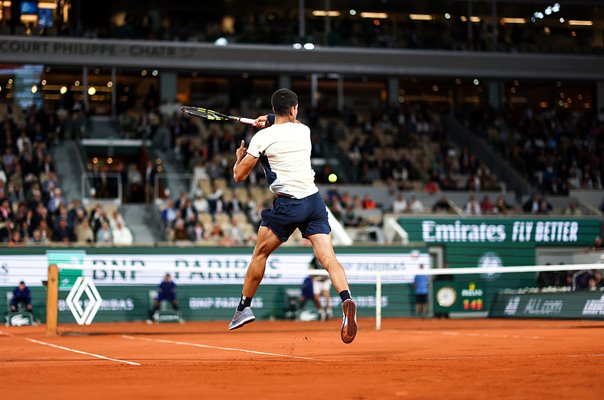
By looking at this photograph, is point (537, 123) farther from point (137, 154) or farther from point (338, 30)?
point (137, 154)

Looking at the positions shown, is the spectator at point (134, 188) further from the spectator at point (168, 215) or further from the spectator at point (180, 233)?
the spectator at point (180, 233)

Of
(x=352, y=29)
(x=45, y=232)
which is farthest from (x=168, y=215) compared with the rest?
(x=352, y=29)

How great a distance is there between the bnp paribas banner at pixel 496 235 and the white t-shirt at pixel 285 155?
19638mm

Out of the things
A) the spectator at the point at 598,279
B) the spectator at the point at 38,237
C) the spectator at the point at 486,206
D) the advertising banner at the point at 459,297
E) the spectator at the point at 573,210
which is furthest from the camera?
the spectator at the point at 486,206

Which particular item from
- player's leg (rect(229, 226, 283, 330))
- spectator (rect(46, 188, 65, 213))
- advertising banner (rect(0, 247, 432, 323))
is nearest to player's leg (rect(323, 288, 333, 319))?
advertising banner (rect(0, 247, 432, 323))

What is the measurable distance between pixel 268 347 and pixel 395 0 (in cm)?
3394

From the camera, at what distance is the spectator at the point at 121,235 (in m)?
28.2

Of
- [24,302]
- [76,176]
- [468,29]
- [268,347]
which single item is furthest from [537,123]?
[268,347]

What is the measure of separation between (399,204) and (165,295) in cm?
960

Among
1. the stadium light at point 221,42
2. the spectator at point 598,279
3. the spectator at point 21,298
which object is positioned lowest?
the spectator at point 21,298

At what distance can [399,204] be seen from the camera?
32875mm

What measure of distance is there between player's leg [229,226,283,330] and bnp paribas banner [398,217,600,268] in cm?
1915

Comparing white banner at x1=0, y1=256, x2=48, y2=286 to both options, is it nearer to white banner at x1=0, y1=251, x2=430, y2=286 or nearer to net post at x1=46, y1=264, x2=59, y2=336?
white banner at x1=0, y1=251, x2=430, y2=286

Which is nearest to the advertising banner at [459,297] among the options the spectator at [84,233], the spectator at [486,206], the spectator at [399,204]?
the spectator at [399,204]
